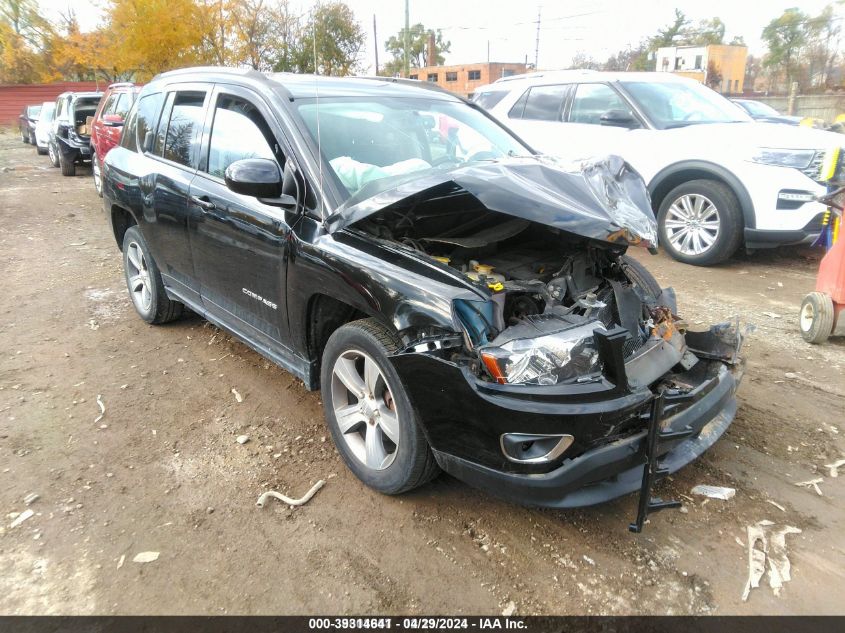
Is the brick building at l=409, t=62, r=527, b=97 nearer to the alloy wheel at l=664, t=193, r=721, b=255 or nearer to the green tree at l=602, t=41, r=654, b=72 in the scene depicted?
the green tree at l=602, t=41, r=654, b=72

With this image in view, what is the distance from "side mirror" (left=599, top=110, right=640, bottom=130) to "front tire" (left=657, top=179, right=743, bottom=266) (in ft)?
3.22

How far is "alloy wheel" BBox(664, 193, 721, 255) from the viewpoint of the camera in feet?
21.4

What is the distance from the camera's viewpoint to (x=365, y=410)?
9.21 ft

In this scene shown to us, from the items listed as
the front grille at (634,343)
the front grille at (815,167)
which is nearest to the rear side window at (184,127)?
the front grille at (634,343)

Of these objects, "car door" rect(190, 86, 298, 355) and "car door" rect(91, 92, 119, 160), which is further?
"car door" rect(91, 92, 119, 160)

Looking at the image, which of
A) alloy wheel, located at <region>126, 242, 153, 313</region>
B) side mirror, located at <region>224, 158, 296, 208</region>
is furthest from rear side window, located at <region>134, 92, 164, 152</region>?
side mirror, located at <region>224, 158, 296, 208</region>

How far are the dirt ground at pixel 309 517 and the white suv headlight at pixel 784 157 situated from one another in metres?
2.35

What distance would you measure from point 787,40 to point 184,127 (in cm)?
5027

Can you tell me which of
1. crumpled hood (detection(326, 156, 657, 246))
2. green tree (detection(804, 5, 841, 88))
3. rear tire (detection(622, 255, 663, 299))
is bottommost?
rear tire (detection(622, 255, 663, 299))

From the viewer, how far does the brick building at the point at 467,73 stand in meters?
59.9

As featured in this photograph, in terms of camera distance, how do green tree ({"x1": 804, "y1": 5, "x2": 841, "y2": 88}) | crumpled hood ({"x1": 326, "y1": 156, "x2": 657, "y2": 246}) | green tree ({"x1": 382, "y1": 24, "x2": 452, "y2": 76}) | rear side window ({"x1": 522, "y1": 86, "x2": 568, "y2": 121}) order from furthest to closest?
green tree ({"x1": 382, "y1": 24, "x2": 452, "y2": 76})
green tree ({"x1": 804, "y1": 5, "x2": 841, "y2": 88})
rear side window ({"x1": 522, "y1": 86, "x2": 568, "y2": 121})
crumpled hood ({"x1": 326, "y1": 156, "x2": 657, "y2": 246})

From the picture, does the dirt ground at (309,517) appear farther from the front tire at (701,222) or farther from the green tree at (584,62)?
the green tree at (584,62)

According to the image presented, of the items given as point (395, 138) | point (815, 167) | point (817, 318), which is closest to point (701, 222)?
point (815, 167)

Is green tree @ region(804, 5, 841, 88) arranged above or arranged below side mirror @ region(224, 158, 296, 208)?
above
